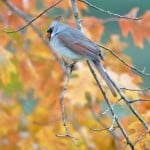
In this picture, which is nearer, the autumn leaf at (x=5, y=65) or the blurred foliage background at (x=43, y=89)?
the autumn leaf at (x=5, y=65)

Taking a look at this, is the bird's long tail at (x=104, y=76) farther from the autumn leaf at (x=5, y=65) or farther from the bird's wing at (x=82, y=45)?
the autumn leaf at (x=5, y=65)

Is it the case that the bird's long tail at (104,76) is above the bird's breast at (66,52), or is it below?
below

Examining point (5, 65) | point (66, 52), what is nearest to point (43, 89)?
point (5, 65)

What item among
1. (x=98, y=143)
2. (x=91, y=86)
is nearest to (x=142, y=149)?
(x=91, y=86)

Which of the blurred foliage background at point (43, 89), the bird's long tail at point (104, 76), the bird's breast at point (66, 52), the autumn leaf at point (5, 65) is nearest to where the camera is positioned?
the bird's long tail at point (104, 76)

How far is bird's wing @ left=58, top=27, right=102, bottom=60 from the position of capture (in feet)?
5.34

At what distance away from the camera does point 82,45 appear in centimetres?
162

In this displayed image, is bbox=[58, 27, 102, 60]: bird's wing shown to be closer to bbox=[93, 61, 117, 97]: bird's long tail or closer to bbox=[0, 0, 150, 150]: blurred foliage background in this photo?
bbox=[93, 61, 117, 97]: bird's long tail

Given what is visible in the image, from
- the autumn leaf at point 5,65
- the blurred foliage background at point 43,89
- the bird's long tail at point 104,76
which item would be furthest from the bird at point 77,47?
the blurred foliage background at point 43,89

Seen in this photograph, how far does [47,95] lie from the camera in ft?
9.19

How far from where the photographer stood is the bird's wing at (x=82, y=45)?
5.34 ft

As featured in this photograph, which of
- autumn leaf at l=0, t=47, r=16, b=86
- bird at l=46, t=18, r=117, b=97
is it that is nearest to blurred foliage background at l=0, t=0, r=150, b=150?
autumn leaf at l=0, t=47, r=16, b=86

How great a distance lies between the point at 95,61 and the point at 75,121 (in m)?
1.22

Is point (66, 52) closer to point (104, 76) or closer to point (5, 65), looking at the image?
point (104, 76)
